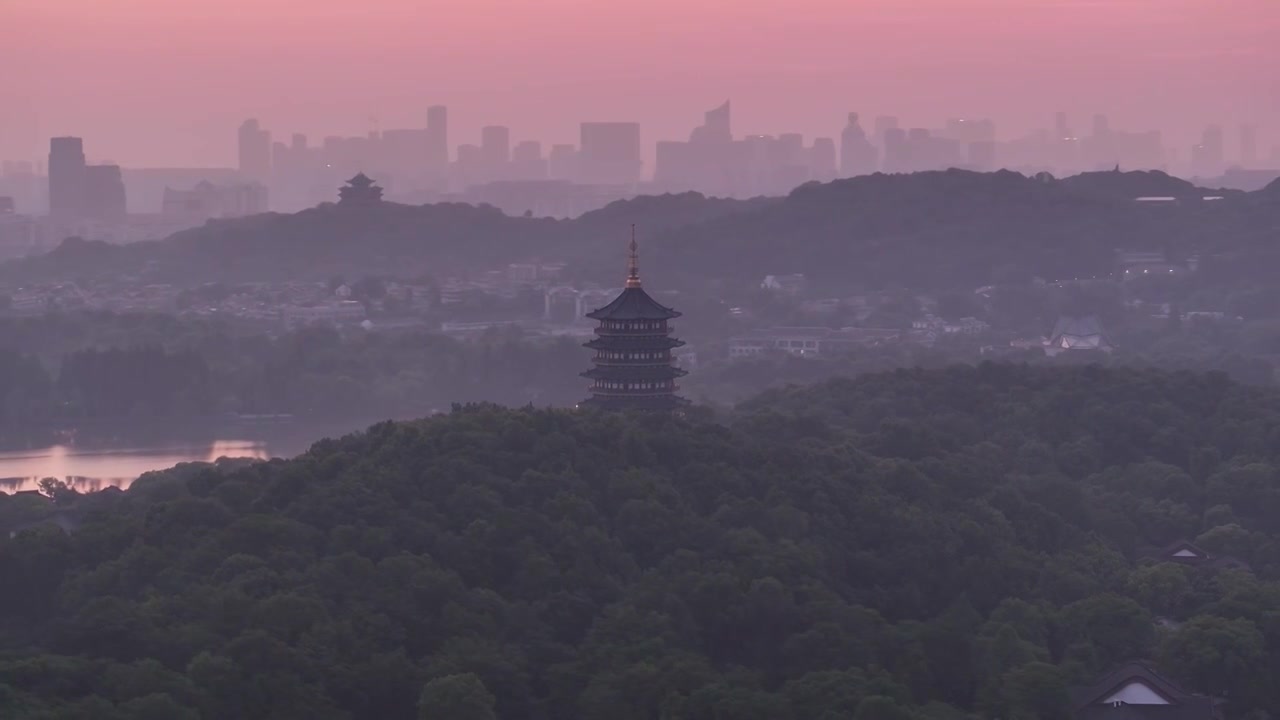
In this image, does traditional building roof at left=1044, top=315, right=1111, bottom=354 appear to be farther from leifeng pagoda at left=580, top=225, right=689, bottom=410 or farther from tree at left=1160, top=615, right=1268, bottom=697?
tree at left=1160, top=615, right=1268, bottom=697

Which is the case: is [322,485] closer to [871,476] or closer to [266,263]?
[871,476]

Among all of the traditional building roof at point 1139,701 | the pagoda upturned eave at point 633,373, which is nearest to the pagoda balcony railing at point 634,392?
the pagoda upturned eave at point 633,373

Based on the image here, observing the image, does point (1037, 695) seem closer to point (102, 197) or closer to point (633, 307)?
point (633, 307)

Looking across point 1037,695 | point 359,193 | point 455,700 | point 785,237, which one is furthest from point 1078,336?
point 455,700

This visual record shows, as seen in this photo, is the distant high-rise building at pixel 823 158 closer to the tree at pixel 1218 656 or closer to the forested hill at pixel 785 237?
the forested hill at pixel 785 237

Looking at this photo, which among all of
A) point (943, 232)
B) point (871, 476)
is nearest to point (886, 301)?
point (943, 232)

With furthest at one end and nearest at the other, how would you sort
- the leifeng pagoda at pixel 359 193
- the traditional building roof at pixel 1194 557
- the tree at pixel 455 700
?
the leifeng pagoda at pixel 359 193 → the traditional building roof at pixel 1194 557 → the tree at pixel 455 700

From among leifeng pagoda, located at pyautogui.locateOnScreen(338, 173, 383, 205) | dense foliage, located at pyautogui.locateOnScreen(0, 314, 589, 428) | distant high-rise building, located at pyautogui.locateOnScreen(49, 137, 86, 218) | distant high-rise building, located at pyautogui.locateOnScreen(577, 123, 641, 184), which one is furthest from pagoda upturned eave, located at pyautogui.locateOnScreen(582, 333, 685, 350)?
distant high-rise building, located at pyautogui.locateOnScreen(577, 123, 641, 184)
